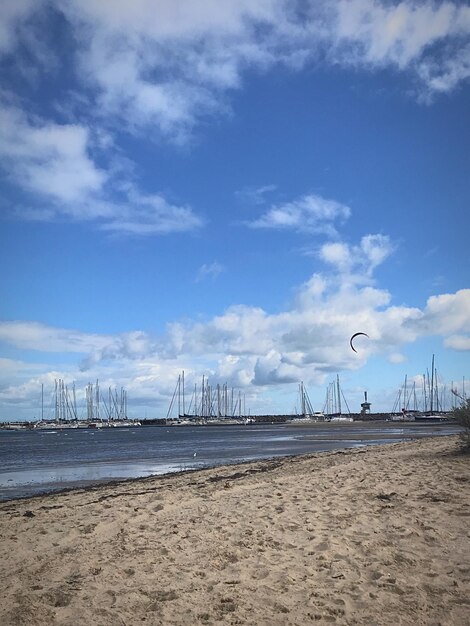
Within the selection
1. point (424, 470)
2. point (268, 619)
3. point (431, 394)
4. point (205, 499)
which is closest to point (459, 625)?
point (268, 619)

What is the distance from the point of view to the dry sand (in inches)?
240

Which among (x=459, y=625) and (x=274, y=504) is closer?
(x=459, y=625)

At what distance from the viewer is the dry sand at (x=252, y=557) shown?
20.0 ft

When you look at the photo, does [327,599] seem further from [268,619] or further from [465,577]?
[465,577]

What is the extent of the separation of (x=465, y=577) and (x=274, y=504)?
6.00 metres

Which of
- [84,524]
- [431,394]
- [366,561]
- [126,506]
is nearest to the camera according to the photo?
[366,561]

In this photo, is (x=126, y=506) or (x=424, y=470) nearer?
(x=126, y=506)

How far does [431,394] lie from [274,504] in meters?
136

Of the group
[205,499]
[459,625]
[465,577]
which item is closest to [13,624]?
[459,625]

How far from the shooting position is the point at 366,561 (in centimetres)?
755

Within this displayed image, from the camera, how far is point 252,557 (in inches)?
316

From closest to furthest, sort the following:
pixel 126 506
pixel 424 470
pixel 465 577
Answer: pixel 465 577 → pixel 126 506 → pixel 424 470

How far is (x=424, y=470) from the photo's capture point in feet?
51.5

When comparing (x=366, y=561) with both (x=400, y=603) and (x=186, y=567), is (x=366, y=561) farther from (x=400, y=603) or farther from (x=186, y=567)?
(x=186, y=567)
